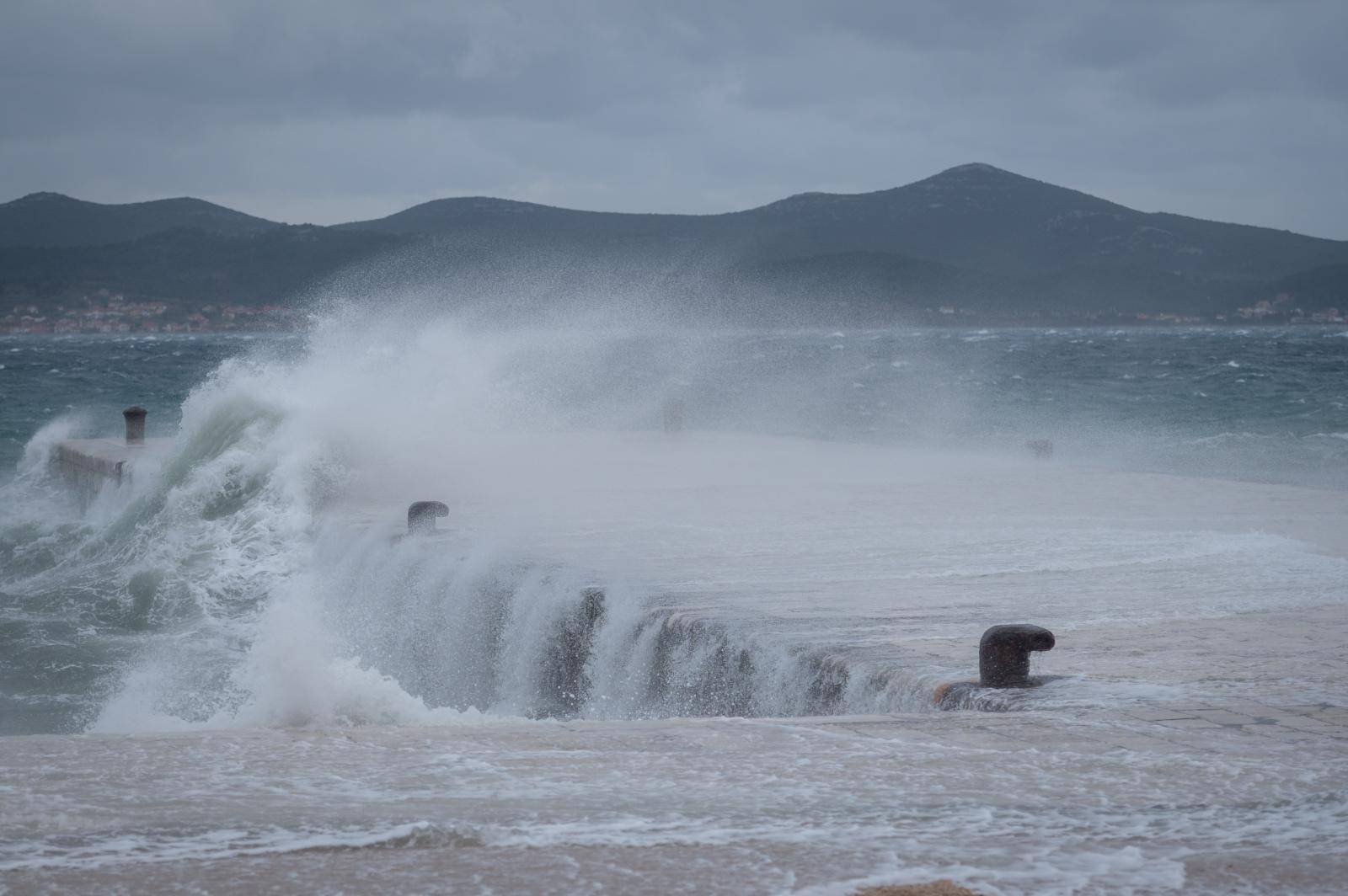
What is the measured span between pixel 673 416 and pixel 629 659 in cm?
1382

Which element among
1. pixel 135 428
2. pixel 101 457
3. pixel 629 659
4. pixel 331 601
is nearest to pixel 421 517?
pixel 331 601

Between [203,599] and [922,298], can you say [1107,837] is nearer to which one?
[203,599]

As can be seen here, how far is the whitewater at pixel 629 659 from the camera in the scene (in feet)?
10.9

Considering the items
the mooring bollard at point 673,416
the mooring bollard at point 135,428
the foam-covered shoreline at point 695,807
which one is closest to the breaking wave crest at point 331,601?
the foam-covered shoreline at point 695,807

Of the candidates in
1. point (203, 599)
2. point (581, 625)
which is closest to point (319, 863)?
point (581, 625)

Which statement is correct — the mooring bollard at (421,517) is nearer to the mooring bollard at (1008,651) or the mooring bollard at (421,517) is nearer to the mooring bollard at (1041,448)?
the mooring bollard at (1008,651)

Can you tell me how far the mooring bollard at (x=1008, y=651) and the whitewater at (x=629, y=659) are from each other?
15 cm

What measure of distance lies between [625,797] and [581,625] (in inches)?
178

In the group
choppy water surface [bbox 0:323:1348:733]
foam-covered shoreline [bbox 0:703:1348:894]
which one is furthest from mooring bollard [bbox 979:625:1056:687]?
foam-covered shoreline [bbox 0:703:1348:894]

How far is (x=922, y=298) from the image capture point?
11775 centimetres

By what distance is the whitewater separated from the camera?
10.9 feet

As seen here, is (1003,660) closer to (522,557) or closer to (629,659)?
(629,659)

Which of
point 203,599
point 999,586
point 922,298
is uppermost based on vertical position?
point 922,298

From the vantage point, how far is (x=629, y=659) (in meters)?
7.59
